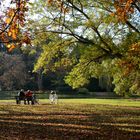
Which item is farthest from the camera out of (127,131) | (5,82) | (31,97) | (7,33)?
(5,82)

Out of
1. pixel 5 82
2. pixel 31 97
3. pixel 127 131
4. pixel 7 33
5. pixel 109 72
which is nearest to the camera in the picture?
pixel 7 33

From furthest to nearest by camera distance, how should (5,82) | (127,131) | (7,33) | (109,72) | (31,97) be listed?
(5,82) → (31,97) → (109,72) → (127,131) → (7,33)

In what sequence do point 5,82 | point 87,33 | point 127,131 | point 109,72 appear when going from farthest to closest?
point 5,82
point 109,72
point 87,33
point 127,131

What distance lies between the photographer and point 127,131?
1688cm

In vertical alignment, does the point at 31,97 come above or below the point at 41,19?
below

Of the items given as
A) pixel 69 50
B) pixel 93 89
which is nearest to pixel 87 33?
pixel 69 50

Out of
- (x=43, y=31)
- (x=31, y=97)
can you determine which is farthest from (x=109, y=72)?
(x=31, y=97)

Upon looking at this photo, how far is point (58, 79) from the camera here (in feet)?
269

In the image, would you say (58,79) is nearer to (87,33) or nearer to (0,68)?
(0,68)

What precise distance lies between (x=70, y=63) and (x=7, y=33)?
82.4ft

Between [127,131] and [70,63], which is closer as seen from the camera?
[127,131]

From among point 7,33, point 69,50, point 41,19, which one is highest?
point 41,19

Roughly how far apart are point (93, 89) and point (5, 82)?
1581 centimetres

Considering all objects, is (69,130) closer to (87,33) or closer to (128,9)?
(128,9)
